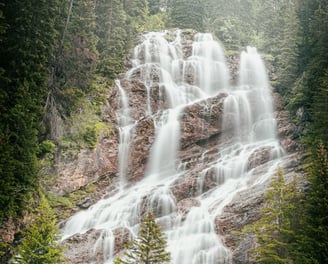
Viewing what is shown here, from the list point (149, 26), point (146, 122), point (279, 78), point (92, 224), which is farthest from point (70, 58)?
point (149, 26)

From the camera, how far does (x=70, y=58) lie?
30.5 meters

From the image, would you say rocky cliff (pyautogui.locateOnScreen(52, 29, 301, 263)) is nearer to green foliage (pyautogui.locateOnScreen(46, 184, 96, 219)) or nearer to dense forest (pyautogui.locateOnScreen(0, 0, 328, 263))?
green foliage (pyautogui.locateOnScreen(46, 184, 96, 219))

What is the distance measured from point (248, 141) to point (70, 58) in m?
15.2

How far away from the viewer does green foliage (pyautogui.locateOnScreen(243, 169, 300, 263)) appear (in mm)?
16297

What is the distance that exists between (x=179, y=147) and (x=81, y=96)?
8568 millimetres

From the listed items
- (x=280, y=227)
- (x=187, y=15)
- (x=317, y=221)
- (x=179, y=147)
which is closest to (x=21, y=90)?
(x=179, y=147)

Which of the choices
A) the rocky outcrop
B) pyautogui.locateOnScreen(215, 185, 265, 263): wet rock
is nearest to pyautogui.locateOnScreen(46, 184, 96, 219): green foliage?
the rocky outcrop

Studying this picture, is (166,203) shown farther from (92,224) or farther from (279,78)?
(279,78)

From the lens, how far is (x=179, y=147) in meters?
31.3

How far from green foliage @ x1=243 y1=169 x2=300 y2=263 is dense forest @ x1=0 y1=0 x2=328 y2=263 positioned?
46 millimetres

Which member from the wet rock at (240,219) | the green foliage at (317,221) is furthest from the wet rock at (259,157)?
the green foliage at (317,221)

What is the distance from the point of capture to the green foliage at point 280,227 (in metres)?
16.3

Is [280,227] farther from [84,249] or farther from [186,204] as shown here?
[84,249]

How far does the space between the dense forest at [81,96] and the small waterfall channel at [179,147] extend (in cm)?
214
